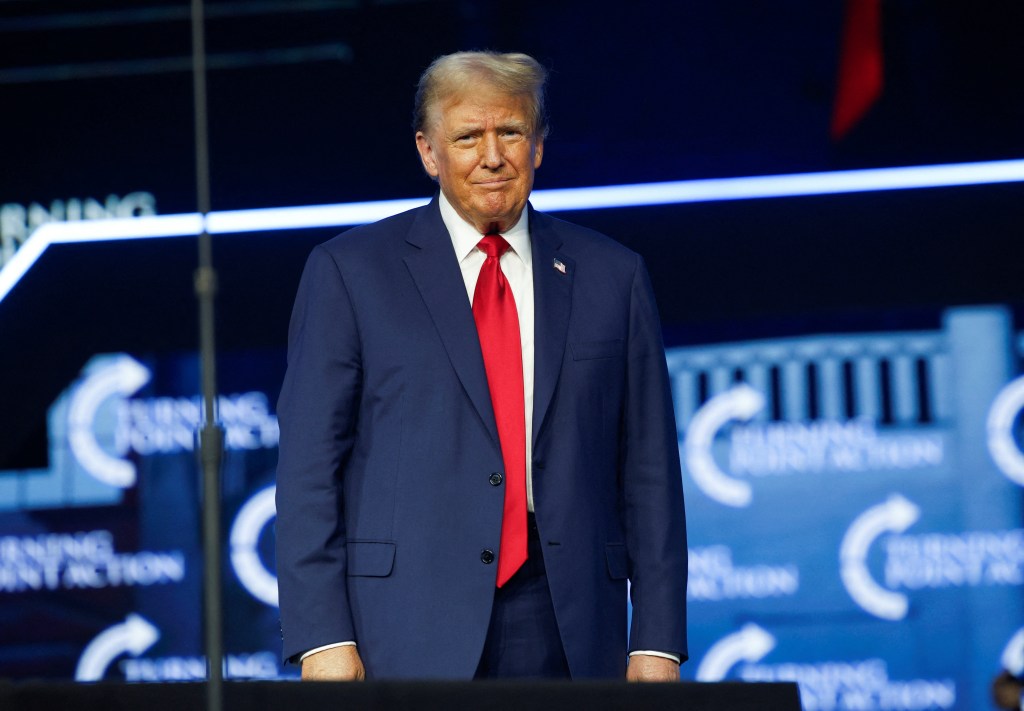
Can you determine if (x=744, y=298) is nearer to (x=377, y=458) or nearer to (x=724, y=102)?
(x=724, y=102)

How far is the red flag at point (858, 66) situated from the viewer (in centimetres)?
439

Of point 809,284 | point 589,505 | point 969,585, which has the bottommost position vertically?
point 969,585

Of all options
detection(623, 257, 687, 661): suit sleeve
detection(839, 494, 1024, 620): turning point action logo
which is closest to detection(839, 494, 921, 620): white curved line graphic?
detection(839, 494, 1024, 620): turning point action logo

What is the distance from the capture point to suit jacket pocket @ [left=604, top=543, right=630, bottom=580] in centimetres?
226

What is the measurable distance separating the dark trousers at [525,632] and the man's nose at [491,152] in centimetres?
57

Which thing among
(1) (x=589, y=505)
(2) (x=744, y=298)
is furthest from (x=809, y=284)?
(1) (x=589, y=505)

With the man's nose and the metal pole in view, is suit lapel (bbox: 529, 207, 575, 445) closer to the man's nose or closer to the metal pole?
the man's nose

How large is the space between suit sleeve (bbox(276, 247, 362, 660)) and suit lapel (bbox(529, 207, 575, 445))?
10.9 inches

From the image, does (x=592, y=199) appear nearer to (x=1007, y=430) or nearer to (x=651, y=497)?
(x=1007, y=430)

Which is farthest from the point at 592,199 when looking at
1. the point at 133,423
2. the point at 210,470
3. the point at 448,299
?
the point at 210,470

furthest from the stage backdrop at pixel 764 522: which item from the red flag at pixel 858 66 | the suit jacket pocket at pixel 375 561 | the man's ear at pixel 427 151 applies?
the suit jacket pocket at pixel 375 561

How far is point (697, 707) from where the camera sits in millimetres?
1502

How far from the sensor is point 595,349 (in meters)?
2.29

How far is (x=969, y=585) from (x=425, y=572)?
2.62 meters
